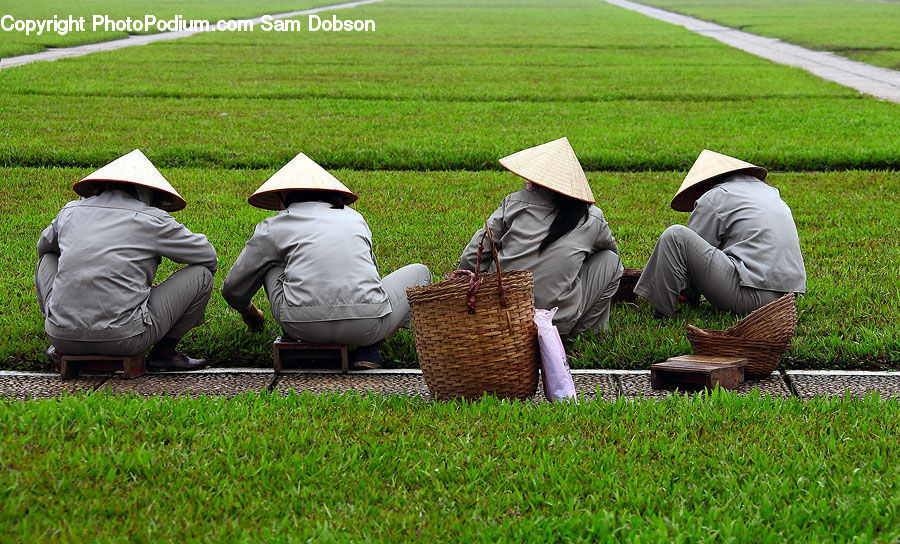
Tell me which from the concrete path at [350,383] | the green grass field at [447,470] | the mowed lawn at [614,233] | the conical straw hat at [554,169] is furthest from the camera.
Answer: the mowed lawn at [614,233]

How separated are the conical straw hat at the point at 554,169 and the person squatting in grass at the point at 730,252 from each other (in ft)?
2.52

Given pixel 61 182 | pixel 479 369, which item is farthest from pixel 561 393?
pixel 61 182

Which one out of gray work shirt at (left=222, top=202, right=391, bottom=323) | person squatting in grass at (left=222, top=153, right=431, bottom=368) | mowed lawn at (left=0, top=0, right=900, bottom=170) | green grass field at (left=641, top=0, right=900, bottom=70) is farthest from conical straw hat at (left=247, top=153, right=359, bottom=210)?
green grass field at (left=641, top=0, right=900, bottom=70)

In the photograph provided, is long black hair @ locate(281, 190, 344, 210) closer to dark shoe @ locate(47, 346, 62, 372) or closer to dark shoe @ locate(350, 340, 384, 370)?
dark shoe @ locate(350, 340, 384, 370)

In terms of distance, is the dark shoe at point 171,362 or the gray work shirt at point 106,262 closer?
the gray work shirt at point 106,262

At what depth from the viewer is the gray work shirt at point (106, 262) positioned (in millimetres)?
4801

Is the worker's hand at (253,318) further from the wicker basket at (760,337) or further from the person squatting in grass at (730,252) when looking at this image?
the wicker basket at (760,337)

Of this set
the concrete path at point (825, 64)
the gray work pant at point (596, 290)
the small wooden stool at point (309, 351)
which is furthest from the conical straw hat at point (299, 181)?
the concrete path at point (825, 64)

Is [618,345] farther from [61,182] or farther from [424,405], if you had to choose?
[61,182]

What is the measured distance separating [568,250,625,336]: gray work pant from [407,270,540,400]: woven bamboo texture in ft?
3.25

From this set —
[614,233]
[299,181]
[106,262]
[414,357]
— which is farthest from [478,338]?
[614,233]

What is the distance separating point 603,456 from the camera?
12.2 ft

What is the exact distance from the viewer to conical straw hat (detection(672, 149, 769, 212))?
5.84 meters

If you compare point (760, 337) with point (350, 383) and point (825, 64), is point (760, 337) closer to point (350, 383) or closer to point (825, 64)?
point (350, 383)
